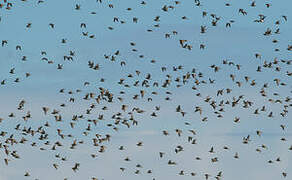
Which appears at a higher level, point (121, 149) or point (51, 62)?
point (51, 62)

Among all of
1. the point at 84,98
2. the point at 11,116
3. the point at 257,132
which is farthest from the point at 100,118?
the point at 257,132

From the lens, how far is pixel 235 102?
429ft

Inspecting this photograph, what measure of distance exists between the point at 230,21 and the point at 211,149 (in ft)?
53.0

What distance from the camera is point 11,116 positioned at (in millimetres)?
124625

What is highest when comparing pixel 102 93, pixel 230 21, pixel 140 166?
pixel 230 21

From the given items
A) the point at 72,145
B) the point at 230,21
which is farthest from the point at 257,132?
the point at 72,145

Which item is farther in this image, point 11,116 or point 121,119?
point 121,119

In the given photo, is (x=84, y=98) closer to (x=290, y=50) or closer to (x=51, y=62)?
(x=51, y=62)

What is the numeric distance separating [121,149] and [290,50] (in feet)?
78.8

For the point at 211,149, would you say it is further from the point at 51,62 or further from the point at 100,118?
the point at 51,62

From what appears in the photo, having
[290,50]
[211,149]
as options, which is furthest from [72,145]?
[290,50]

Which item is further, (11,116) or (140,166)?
(140,166)

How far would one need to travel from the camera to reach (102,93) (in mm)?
129625

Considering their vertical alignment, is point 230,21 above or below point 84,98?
above
